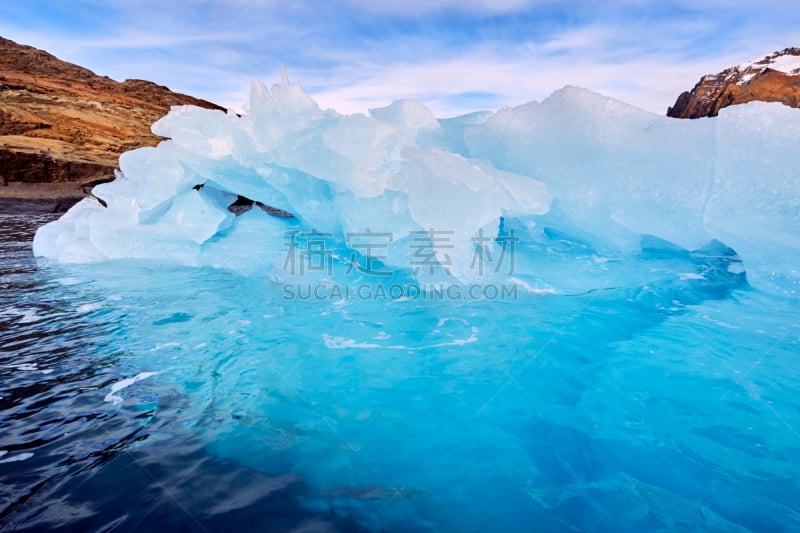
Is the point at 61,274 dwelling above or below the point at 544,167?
below

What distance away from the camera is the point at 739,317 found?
4133mm

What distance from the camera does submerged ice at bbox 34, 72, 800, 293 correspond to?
4289 mm

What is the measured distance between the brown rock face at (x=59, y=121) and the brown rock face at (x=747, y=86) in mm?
54898

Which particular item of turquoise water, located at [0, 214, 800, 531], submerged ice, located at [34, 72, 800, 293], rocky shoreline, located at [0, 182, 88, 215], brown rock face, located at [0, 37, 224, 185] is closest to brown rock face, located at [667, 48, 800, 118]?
submerged ice, located at [34, 72, 800, 293]

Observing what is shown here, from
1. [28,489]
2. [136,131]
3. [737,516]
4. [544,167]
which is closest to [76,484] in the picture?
[28,489]

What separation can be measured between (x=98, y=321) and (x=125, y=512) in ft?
9.70

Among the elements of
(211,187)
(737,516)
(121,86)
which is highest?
(121,86)

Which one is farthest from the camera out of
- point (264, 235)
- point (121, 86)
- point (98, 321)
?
point (121, 86)

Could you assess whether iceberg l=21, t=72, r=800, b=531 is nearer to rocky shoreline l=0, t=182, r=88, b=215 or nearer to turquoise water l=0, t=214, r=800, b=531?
turquoise water l=0, t=214, r=800, b=531

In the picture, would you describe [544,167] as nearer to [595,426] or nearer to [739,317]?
[739,317]

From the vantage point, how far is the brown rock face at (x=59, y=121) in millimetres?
17531

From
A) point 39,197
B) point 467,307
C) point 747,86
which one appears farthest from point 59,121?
point 747,86

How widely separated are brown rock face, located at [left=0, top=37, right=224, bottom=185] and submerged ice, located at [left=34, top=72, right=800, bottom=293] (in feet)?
49.8

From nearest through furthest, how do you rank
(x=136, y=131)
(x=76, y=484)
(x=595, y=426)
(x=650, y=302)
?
(x=76, y=484) < (x=595, y=426) < (x=650, y=302) < (x=136, y=131)
